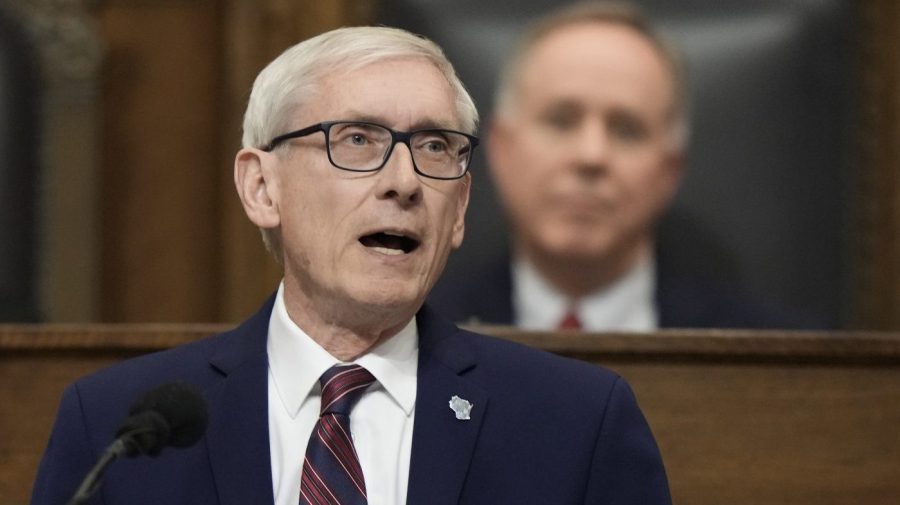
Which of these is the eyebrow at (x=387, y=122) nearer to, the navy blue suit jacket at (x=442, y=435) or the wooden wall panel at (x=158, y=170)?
the navy blue suit jacket at (x=442, y=435)

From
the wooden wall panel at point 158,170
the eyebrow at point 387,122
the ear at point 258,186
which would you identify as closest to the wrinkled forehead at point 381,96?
the eyebrow at point 387,122

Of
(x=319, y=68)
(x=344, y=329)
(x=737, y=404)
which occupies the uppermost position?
(x=319, y=68)

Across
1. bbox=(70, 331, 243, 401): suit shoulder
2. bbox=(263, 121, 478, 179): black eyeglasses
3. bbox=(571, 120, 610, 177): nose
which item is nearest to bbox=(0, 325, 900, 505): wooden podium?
bbox=(70, 331, 243, 401): suit shoulder

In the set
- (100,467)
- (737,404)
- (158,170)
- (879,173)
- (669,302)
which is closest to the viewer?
(100,467)

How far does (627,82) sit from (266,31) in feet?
3.16

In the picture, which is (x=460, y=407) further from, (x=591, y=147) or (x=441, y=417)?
(x=591, y=147)

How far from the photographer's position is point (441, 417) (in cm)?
194

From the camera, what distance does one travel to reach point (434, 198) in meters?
1.94

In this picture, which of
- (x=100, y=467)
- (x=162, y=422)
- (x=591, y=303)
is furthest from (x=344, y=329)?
(x=591, y=303)

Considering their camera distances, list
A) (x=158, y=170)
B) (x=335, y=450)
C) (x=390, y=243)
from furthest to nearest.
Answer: (x=158, y=170), (x=390, y=243), (x=335, y=450)

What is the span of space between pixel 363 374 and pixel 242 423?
178 millimetres

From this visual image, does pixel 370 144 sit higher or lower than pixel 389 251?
higher

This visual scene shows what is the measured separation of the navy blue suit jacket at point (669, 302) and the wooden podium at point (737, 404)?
0.73 m

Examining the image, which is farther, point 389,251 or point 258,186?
point 258,186
